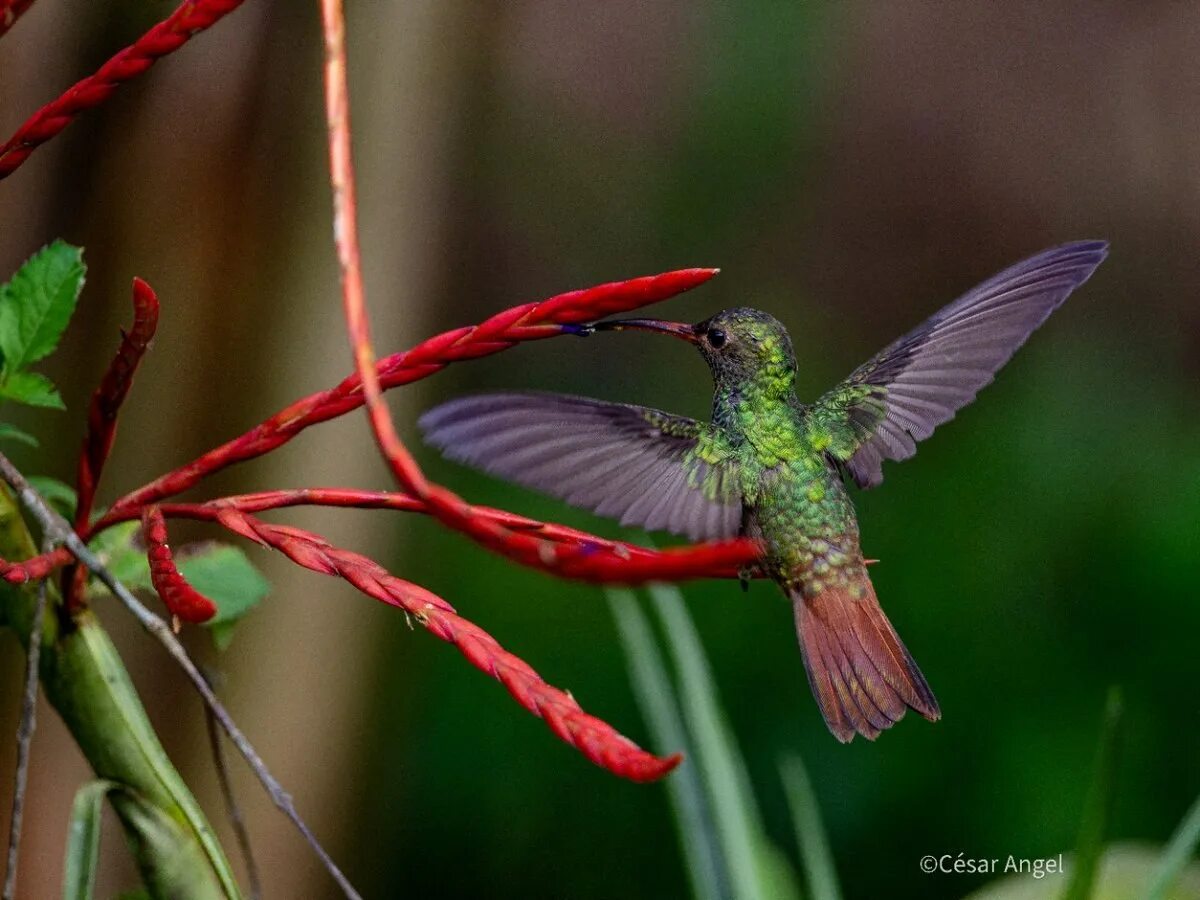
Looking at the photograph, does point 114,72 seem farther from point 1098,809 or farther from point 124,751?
point 1098,809

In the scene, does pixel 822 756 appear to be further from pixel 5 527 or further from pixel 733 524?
pixel 5 527

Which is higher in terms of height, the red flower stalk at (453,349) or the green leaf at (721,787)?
the red flower stalk at (453,349)

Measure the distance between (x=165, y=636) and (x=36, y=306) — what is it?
1.04 ft

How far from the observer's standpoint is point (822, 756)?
10.2ft

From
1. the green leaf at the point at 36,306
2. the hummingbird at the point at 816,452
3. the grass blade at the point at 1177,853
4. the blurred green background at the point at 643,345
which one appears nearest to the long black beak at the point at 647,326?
the hummingbird at the point at 816,452

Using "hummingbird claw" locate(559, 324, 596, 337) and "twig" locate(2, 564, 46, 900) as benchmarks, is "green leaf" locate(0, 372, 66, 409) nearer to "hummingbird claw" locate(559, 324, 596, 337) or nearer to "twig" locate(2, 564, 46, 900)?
"twig" locate(2, 564, 46, 900)

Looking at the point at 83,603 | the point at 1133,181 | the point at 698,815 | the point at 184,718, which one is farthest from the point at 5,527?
the point at 1133,181

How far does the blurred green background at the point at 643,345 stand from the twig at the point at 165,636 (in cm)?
160

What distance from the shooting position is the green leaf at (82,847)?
66 cm

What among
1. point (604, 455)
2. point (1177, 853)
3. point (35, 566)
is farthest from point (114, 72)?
point (1177, 853)

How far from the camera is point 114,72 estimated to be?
732 millimetres

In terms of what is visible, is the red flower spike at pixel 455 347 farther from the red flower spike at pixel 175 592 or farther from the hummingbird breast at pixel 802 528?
the hummingbird breast at pixel 802 528

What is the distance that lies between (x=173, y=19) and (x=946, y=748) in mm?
2759

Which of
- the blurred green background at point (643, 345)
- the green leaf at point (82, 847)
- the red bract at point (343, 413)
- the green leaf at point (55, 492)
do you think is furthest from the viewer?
the blurred green background at point (643, 345)
